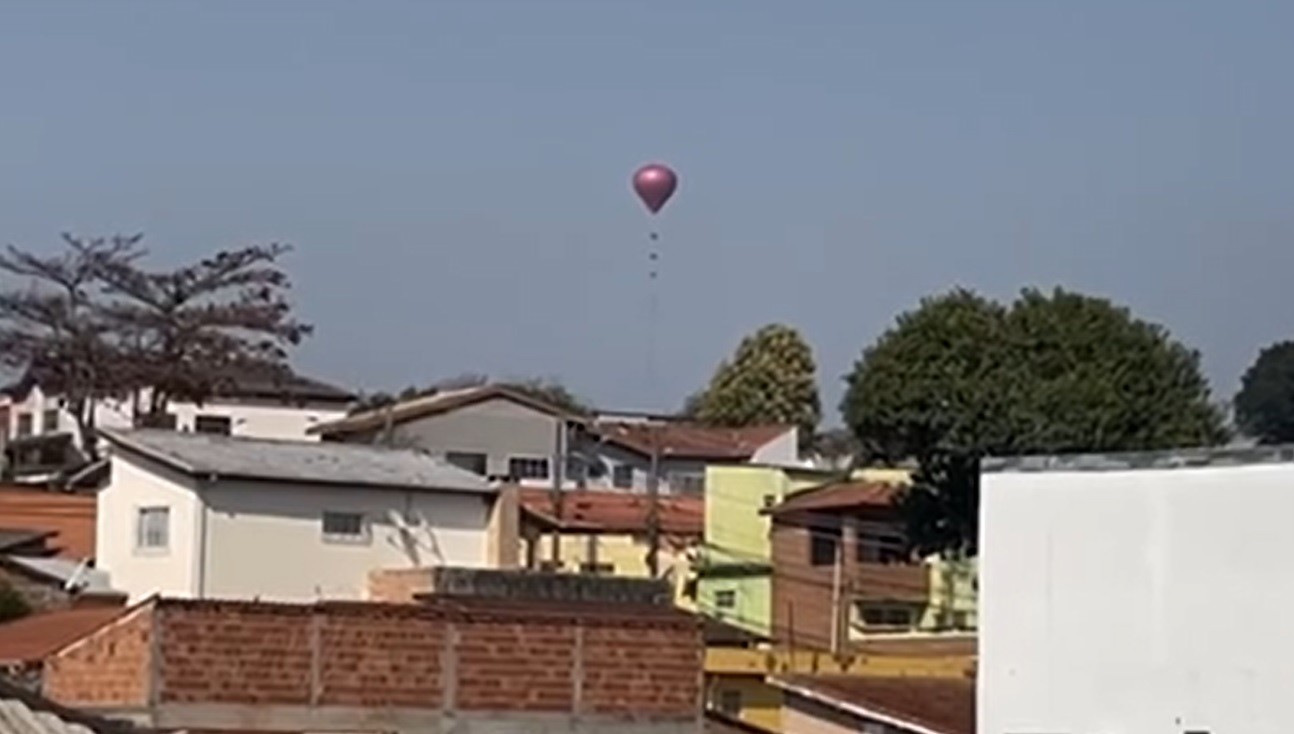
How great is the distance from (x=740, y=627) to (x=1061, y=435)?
24.6ft

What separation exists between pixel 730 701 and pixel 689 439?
3057cm

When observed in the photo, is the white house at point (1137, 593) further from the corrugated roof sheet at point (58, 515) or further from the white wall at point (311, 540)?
the corrugated roof sheet at point (58, 515)

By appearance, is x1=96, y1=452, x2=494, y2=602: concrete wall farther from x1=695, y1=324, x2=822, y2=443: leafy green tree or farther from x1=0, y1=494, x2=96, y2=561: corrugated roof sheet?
x1=695, y1=324, x2=822, y2=443: leafy green tree

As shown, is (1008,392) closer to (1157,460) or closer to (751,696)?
(751,696)

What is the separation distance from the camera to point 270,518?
163 ft

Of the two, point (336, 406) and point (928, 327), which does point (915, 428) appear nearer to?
point (928, 327)

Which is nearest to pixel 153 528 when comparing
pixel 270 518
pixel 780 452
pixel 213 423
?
pixel 270 518

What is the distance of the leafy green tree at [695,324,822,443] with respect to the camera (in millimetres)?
91938

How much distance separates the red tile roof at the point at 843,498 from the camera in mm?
62219

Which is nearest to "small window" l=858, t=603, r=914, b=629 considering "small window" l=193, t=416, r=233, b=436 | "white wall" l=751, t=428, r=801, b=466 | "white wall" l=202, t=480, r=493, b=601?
"white wall" l=202, t=480, r=493, b=601

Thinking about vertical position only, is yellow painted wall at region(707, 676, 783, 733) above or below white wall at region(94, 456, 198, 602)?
below

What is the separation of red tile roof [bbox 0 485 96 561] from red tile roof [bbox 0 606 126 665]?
36.8ft

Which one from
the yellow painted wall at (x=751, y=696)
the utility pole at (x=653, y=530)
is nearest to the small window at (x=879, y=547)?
the utility pole at (x=653, y=530)

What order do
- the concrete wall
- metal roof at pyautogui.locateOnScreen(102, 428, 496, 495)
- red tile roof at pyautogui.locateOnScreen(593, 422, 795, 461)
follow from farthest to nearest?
1. red tile roof at pyautogui.locateOnScreen(593, 422, 795, 461)
2. metal roof at pyautogui.locateOnScreen(102, 428, 496, 495)
3. the concrete wall
